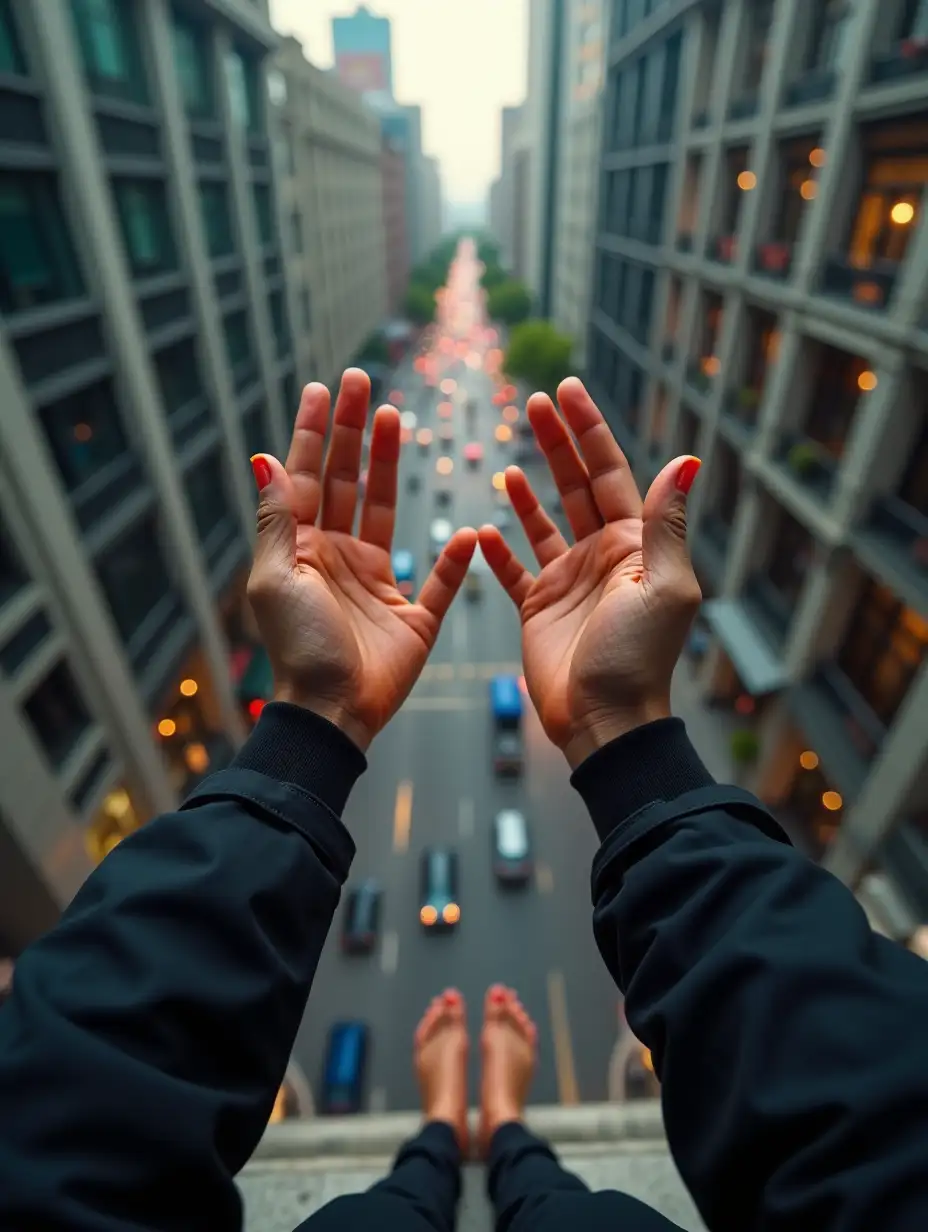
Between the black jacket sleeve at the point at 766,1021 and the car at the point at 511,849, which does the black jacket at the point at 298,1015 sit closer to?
the black jacket sleeve at the point at 766,1021

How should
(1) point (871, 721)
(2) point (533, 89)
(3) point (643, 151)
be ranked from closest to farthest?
(1) point (871, 721)
(3) point (643, 151)
(2) point (533, 89)

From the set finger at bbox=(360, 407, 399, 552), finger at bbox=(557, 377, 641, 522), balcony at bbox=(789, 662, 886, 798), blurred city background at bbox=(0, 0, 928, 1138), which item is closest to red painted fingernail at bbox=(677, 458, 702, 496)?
finger at bbox=(557, 377, 641, 522)

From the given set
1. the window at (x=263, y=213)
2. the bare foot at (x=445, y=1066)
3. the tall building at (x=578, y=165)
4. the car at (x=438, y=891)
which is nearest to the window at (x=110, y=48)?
the window at (x=263, y=213)

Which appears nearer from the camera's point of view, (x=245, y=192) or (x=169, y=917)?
(x=169, y=917)

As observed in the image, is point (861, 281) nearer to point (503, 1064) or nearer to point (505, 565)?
point (505, 565)

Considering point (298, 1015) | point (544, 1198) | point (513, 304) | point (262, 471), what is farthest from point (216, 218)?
point (513, 304)

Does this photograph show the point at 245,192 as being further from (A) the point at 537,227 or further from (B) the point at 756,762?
(A) the point at 537,227

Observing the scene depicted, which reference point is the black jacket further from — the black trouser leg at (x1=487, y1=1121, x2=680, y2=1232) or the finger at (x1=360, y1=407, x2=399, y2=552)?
the finger at (x1=360, y1=407, x2=399, y2=552)

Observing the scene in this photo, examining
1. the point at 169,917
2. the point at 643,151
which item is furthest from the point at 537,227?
the point at 169,917
